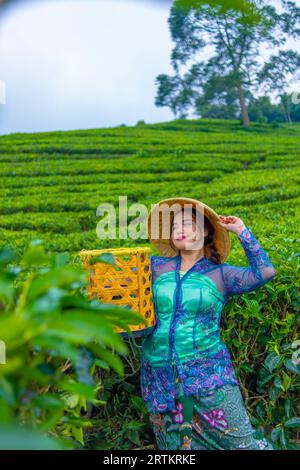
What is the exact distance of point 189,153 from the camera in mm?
12047

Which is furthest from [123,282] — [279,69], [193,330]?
[279,69]

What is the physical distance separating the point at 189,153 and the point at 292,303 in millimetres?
10044

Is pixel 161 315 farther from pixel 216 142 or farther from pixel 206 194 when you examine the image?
pixel 216 142

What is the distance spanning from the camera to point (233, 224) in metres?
1.89

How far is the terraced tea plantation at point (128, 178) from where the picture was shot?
636 cm

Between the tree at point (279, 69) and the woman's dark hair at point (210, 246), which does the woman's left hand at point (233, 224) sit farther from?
the tree at point (279, 69)

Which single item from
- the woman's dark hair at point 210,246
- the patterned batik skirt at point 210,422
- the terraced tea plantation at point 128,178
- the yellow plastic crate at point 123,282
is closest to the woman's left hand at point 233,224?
the woman's dark hair at point 210,246

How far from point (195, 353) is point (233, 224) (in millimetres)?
444

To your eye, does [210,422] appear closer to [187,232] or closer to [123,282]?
[123,282]

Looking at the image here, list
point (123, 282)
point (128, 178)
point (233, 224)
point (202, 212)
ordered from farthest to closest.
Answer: point (128, 178) < point (202, 212) < point (233, 224) < point (123, 282)

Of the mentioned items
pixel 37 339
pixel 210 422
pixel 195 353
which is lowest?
→ pixel 210 422

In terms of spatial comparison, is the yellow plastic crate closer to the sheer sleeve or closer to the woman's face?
the woman's face

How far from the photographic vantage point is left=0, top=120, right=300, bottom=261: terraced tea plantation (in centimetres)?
636

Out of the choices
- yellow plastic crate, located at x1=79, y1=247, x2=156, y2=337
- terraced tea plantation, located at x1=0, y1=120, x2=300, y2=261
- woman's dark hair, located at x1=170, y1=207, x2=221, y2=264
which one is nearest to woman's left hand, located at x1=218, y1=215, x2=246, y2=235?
woman's dark hair, located at x1=170, y1=207, x2=221, y2=264
